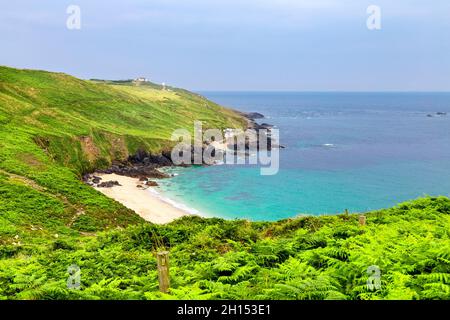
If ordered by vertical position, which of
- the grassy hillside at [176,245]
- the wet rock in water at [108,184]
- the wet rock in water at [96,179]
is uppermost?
the grassy hillside at [176,245]

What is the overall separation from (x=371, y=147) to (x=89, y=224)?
4222 inches

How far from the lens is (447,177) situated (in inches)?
3378

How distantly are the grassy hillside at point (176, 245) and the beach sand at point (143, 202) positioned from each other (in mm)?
8431

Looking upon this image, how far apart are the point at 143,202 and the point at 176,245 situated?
42018 millimetres

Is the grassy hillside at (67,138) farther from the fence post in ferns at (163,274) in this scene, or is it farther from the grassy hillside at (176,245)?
the fence post in ferns at (163,274)

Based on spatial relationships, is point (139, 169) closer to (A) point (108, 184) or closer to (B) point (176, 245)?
(A) point (108, 184)

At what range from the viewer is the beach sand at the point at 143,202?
5544 centimetres

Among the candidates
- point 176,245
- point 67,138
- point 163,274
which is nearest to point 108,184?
point 67,138

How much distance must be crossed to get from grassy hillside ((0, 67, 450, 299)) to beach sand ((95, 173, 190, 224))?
843 centimetres

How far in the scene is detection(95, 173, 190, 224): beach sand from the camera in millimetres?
55438

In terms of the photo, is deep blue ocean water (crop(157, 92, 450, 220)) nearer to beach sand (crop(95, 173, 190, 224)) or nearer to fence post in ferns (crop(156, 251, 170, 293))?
beach sand (crop(95, 173, 190, 224))

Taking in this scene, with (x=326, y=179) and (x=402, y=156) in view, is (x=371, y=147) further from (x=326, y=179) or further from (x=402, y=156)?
(x=326, y=179)

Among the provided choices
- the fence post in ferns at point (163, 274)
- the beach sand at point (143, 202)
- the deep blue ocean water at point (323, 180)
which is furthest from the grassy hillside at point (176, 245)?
the deep blue ocean water at point (323, 180)

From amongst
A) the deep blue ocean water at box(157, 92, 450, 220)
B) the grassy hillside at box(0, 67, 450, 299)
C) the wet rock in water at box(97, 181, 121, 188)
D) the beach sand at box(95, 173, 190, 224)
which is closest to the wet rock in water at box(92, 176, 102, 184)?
the beach sand at box(95, 173, 190, 224)
